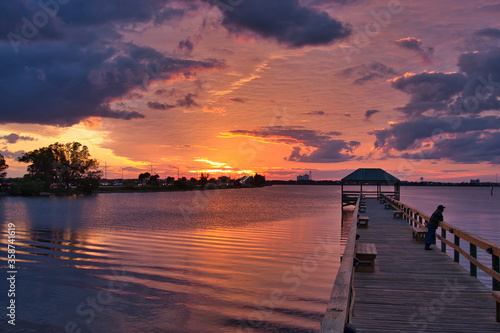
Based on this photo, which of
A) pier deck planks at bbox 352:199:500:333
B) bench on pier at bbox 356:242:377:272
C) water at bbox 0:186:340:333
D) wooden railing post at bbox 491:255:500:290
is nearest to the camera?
pier deck planks at bbox 352:199:500:333

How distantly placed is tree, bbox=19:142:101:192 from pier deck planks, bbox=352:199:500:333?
5008 inches

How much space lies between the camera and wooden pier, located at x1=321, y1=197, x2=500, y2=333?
210 inches

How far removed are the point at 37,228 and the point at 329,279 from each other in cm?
2686

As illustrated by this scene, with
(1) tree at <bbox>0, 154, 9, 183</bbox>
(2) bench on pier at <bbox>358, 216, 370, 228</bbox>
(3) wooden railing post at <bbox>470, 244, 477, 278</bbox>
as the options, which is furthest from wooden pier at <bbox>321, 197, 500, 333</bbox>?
(1) tree at <bbox>0, 154, 9, 183</bbox>

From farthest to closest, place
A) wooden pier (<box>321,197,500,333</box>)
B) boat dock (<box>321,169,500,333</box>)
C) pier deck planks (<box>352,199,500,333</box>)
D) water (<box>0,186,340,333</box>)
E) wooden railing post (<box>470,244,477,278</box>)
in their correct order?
water (<box>0,186,340,333</box>) < wooden railing post (<box>470,244,477,278</box>) < pier deck planks (<box>352,199,500,333</box>) < boat dock (<box>321,169,500,333</box>) < wooden pier (<box>321,197,500,333</box>)

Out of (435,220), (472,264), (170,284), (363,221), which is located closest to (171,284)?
(170,284)

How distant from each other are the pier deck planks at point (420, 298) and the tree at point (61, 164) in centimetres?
12720

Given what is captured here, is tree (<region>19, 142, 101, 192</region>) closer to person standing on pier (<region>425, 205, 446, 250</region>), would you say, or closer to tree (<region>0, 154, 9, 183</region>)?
tree (<region>0, 154, 9, 183</region>)

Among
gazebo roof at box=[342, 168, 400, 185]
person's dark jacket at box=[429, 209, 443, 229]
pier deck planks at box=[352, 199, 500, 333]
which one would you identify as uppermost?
gazebo roof at box=[342, 168, 400, 185]

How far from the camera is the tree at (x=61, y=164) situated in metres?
124

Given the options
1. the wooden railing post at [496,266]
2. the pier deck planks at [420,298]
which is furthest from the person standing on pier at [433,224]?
the wooden railing post at [496,266]

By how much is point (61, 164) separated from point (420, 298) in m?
134

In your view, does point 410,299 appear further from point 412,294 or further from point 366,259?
point 366,259

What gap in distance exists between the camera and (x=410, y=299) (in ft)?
23.4
